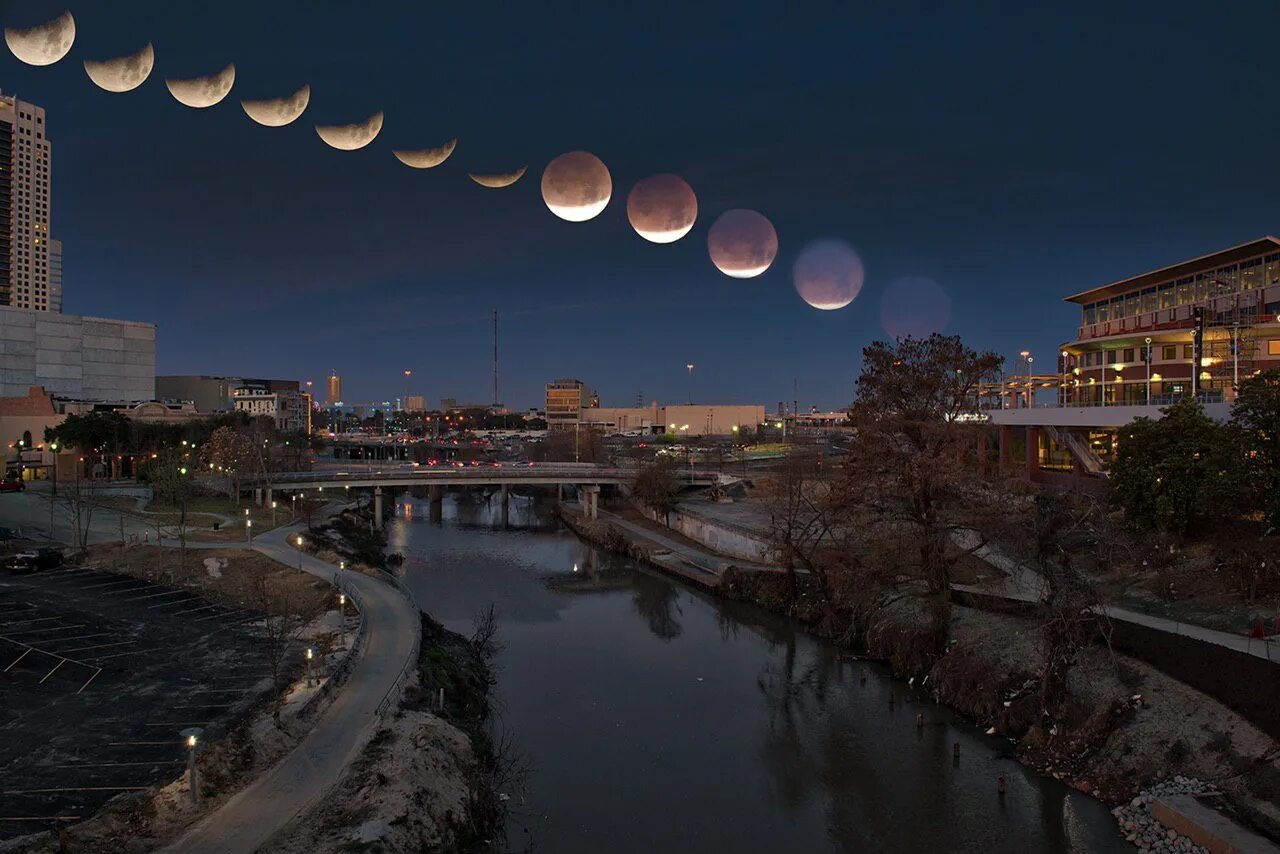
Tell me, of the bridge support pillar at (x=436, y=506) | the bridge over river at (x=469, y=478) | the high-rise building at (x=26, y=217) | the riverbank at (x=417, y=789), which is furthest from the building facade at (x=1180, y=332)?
the high-rise building at (x=26, y=217)

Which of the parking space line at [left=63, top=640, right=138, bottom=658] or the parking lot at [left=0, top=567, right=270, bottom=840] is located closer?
the parking lot at [left=0, top=567, right=270, bottom=840]

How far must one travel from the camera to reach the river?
17344 millimetres

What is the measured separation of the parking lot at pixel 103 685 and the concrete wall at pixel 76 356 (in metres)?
77.9

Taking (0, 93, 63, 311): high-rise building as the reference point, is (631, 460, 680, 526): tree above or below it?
below

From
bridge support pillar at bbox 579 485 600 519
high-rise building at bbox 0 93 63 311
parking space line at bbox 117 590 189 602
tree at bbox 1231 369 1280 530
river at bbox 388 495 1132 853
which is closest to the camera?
river at bbox 388 495 1132 853

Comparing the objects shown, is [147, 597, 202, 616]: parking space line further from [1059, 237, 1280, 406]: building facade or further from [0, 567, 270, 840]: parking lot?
[1059, 237, 1280, 406]: building facade

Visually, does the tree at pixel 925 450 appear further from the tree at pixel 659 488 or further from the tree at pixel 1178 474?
the tree at pixel 659 488

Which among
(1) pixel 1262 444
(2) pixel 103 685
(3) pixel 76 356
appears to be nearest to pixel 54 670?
(2) pixel 103 685

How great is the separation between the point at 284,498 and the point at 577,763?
175ft

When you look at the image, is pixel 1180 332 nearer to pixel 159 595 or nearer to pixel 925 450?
pixel 925 450

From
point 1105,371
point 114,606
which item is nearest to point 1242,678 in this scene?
point 114,606

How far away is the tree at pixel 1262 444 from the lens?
81.4 feet

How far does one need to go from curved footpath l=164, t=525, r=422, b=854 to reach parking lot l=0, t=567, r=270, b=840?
2.67m

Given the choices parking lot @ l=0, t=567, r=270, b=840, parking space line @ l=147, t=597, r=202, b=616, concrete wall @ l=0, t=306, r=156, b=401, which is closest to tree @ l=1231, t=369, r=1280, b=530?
parking lot @ l=0, t=567, r=270, b=840
